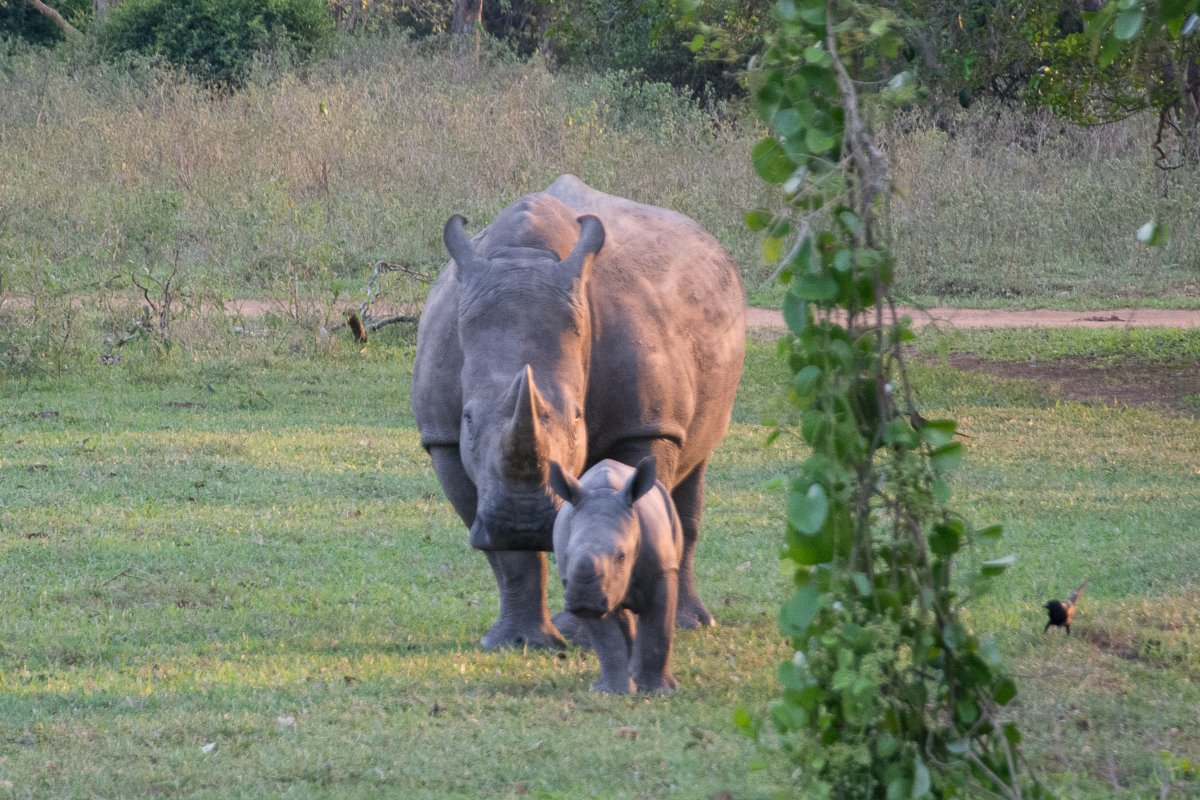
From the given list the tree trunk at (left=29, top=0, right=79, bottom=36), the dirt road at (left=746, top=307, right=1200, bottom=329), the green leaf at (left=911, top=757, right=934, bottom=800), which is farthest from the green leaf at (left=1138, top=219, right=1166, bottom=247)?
the tree trunk at (left=29, top=0, right=79, bottom=36)

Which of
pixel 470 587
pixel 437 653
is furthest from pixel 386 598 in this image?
pixel 437 653

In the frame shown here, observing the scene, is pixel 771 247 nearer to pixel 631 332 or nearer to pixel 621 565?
pixel 621 565

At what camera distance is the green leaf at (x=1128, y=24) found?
123 inches

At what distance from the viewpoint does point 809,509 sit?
313 centimetres

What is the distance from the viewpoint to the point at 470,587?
768cm

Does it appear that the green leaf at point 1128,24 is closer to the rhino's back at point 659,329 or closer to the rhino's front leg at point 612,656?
the rhino's front leg at point 612,656

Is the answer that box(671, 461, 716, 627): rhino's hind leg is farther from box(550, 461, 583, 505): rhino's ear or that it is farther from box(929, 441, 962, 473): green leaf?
box(929, 441, 962, 473): green leaf

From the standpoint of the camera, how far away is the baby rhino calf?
17.1ft

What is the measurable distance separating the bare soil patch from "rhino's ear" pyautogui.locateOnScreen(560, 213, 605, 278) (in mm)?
8074

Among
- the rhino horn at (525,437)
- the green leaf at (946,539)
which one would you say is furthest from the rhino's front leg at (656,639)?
the green leaf at (946,539)

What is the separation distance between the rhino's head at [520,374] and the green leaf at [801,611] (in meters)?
2.17

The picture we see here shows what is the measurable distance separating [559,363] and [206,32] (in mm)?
22129

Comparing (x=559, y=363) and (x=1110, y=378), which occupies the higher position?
(x=559, y=363)

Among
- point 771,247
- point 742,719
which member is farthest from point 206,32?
point 742,719
